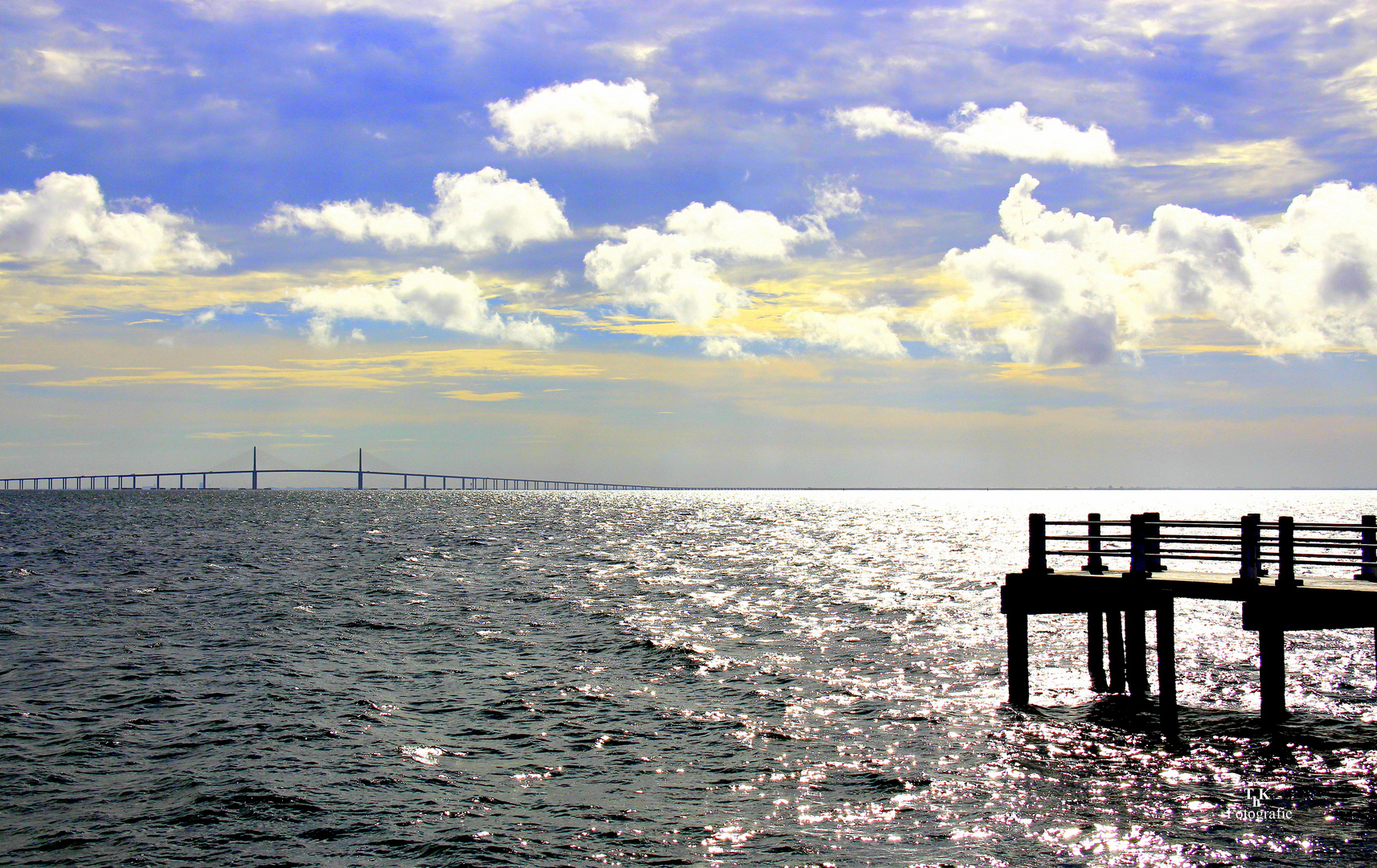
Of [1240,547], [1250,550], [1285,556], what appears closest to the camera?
[1285,556]

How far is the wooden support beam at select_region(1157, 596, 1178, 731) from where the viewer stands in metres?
20.3

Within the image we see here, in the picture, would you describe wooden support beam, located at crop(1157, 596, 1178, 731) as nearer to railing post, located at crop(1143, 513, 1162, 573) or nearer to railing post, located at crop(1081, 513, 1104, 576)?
railing post, located at crop(1143, 513, 1162, 573)

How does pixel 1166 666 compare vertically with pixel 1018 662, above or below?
above

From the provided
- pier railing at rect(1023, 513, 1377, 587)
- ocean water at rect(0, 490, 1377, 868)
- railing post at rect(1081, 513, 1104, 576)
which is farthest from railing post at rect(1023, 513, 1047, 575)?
ocean water at rect(0, 490, 1377, 868)

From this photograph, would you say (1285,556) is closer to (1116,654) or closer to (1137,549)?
(1137,549)

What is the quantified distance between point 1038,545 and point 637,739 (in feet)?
32.2

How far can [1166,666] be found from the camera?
806 inches

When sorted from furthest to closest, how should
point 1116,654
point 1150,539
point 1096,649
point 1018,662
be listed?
point 1096,649 → point 1116,654 → point 1018,662 → point 1150,539

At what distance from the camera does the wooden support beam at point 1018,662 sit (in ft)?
74.7

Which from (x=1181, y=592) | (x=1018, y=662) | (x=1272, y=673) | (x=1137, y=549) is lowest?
(x=1018, y=662)

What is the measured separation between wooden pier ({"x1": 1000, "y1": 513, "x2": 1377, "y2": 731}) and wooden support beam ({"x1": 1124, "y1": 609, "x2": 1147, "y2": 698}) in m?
0.03

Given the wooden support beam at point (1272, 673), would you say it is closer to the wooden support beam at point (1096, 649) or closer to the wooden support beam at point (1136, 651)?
the wooden support beam at point (1136, 651)

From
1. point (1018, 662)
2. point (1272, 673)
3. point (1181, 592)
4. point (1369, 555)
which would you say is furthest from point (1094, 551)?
point (1369, 555)

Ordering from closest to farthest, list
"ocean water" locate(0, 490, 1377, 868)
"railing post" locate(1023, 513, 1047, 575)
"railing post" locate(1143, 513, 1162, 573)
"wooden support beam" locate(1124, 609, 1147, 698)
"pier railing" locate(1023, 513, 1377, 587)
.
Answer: "ocean water" locate(0, 490, 1377, 868)
"pier railing" locate(1023, 513, 1377, 587)
"railing post" locate(1143, 513, 1162, 573)
"wooden support beam" locate(1124, 609, 1147, 698)
"railing post" locate(1023, 513, 1047, 575)
